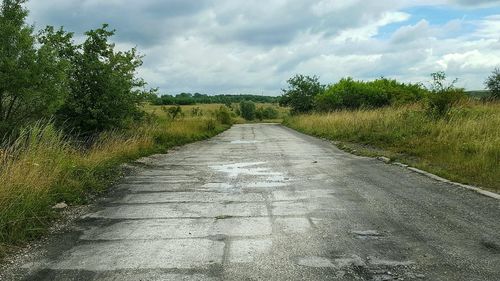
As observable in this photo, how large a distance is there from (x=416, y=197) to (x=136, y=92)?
1305 cm

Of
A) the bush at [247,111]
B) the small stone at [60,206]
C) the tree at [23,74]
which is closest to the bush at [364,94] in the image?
the tree at [23,74]

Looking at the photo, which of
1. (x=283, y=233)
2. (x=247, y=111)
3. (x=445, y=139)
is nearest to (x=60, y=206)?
(x=283, y=233)

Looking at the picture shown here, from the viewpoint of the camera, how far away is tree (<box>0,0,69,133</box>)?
1003 cm

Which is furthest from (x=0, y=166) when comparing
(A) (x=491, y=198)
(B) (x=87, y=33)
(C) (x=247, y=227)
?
(B) (x=87, y=33)

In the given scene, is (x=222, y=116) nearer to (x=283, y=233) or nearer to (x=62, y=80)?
(x=62, y=80)

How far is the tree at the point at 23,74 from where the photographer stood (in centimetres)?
1003

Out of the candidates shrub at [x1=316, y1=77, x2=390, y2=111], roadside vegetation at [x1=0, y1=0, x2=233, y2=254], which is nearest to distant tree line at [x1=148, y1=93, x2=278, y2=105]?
roadside vegetation at [x1=0, y1=0, x2=233, y2=254]

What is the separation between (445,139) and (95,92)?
1119cm

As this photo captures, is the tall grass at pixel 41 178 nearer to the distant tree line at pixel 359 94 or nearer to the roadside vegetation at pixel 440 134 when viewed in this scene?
the roadside vegetation at pixel 440 134

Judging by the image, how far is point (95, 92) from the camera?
606 inches

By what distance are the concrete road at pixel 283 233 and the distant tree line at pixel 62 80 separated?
3287 mm

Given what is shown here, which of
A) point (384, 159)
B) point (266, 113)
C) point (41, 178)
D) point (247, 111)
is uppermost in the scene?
point (41, 178)

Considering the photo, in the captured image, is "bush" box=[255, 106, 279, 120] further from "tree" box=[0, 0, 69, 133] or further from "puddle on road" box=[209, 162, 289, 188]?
"tree" box=[0, 0, 69, 133]

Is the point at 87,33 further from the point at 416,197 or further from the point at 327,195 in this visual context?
the point at 416,197
